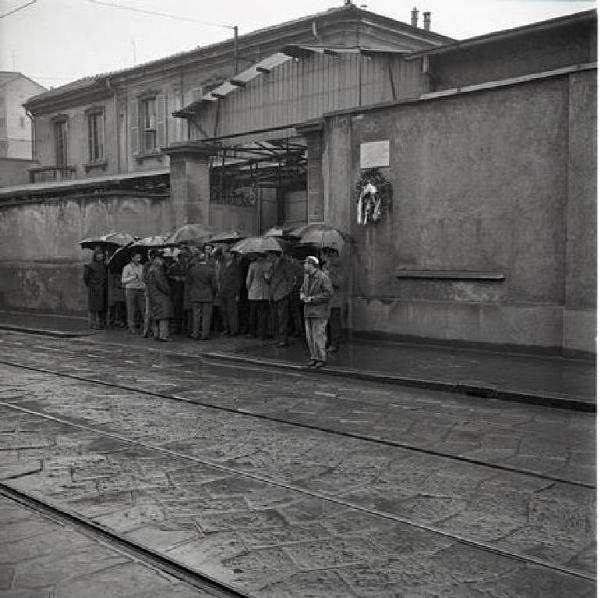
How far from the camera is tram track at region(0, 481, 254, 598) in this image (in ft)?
12.5

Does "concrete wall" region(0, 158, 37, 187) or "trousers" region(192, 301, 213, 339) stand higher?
"concrete wall" region(0, 158, 37, 187)

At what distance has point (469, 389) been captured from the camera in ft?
30.5

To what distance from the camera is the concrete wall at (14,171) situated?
33469mm

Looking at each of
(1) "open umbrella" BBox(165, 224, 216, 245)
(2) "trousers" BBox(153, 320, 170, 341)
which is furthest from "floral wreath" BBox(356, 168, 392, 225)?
(2) "trousers" BBox(153, 320, 170, 341)

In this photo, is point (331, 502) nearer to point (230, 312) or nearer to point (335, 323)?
point (335, 323)

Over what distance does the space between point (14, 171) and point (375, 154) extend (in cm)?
2491

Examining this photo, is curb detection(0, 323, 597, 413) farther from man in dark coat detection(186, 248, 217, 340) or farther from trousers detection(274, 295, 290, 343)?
man in dark coat detection(186, 248, 217, 340)

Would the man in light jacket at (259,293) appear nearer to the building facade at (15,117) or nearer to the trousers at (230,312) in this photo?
the trousers at (230,312)

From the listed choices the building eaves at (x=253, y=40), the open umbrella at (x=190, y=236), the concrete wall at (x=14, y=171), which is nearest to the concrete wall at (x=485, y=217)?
the open umbrella at (x=190, y=236)

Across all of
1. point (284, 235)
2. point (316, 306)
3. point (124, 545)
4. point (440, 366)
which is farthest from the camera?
point (284, 235)

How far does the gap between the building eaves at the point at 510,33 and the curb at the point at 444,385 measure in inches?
284

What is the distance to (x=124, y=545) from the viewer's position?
4.35 m

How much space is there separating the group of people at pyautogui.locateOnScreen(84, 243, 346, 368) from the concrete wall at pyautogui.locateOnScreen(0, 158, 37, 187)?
1897 centimetres

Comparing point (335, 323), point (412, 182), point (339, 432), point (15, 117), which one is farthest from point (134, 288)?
point (15, 117)
